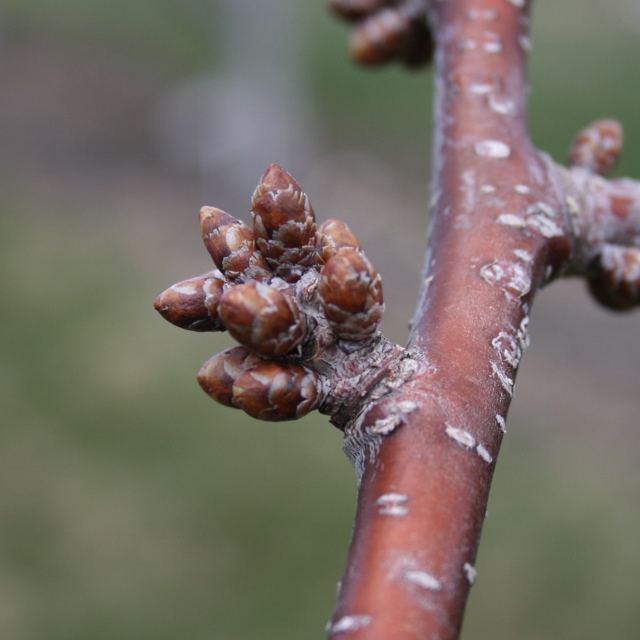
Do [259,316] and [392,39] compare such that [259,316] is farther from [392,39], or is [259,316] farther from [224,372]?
[392,39]

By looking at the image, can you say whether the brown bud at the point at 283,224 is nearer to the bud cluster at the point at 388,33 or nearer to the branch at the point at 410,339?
the branch at the point at 410,339

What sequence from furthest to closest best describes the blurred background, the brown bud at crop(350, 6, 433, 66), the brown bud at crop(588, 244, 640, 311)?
the blurred background → the brown bud at crop(350, 6, 433, 66) → the brown bud at crop(588, 244, 640, 311)

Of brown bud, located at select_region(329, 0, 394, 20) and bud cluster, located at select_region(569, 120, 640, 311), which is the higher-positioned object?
brown bud, located at select_region(329, 0, 394, 20)

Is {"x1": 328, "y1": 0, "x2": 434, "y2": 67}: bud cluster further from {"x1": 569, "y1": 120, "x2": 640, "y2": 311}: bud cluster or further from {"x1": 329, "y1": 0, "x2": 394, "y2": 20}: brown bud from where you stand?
{"x1": 569, "y1": 120, "x2": 640, "y2": 311}: bud cluster

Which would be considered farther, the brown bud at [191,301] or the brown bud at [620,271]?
the brown bud at [620,271]

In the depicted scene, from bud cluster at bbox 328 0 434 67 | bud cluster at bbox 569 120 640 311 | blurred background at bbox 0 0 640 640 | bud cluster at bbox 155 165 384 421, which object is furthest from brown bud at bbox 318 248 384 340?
blurred background at bbox 0 0 640 640

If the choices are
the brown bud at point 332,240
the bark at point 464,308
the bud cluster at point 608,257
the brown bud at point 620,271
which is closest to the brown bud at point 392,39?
the bark at point 464,308

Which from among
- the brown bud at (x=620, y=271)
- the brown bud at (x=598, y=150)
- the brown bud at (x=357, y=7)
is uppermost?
the brown bud at (x=357, y=7)

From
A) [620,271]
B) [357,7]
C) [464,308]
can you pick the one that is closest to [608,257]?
[620,271]
